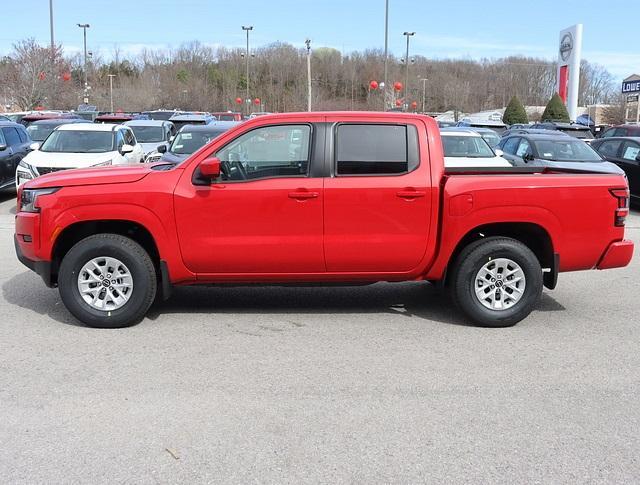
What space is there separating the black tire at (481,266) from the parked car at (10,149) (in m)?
11.4

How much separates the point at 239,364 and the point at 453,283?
2111 millimetres

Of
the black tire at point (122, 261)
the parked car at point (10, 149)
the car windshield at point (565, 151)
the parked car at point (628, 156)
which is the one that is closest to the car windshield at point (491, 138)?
the parked car at point (628, 156)

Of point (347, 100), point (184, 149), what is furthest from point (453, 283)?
point (347, 100)

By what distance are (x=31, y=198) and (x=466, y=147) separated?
984 centimetres

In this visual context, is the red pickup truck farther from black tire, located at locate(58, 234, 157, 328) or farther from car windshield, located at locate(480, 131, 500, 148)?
car windshield, located at locate(480, 131, 500, 148)

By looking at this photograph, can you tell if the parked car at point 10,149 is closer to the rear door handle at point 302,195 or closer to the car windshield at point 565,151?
the rear door handle at point 302,195

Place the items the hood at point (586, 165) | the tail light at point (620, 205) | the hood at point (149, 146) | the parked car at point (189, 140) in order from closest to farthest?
the tail light at point (620, 205), the hood at point (586, 165), the parked car at point (189, 140), the hood at point (149, 146)

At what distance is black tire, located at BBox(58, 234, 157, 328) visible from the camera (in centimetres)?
583

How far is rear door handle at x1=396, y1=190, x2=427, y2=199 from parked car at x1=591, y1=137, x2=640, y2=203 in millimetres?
10298

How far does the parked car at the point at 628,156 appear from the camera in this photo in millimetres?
14469

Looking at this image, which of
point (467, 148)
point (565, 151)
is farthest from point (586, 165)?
point (467, 148)

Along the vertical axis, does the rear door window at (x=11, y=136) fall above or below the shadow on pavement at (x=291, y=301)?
above

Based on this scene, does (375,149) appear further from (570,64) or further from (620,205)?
(570,64)

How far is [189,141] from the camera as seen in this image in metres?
14.0
